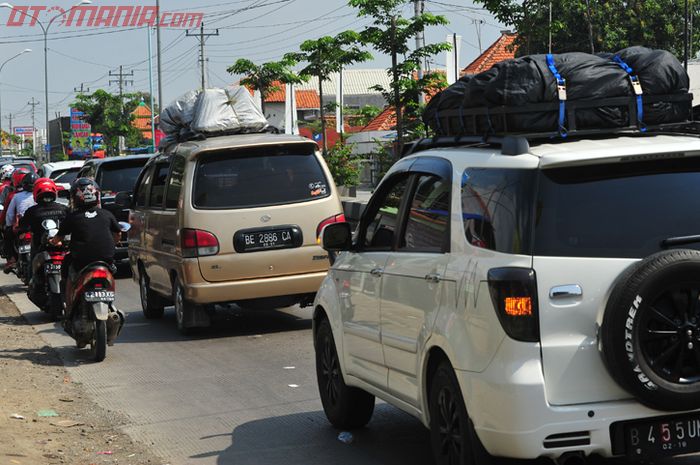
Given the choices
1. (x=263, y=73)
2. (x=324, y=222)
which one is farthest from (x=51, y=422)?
(x=263, y=73)

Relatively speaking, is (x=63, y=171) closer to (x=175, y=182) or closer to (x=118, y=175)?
(x=118, y=175)

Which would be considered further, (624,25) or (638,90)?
(624,25)

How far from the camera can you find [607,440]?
5148 millimetres

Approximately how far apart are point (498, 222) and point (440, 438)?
4.03 ft

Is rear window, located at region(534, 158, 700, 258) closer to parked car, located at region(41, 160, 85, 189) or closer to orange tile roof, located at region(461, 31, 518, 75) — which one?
parked car, located at region(41, 160, 85, 189)

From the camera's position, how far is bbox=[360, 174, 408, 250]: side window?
684cm

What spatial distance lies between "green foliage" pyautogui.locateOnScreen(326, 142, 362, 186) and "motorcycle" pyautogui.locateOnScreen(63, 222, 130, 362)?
89.3ft

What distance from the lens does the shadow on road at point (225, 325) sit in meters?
13.1

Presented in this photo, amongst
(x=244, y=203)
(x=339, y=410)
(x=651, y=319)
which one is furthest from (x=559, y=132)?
(x=244, y=203)

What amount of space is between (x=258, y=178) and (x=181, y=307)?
64.2 inches

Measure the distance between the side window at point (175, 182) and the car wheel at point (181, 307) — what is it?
3.03ft

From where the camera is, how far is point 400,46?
29234mm

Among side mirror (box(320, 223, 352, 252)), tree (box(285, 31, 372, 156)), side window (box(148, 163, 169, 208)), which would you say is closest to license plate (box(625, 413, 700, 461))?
side mirror (box(320, 223, 352, 252))

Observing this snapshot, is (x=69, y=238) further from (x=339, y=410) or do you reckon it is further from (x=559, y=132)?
(x=559, y=132)
